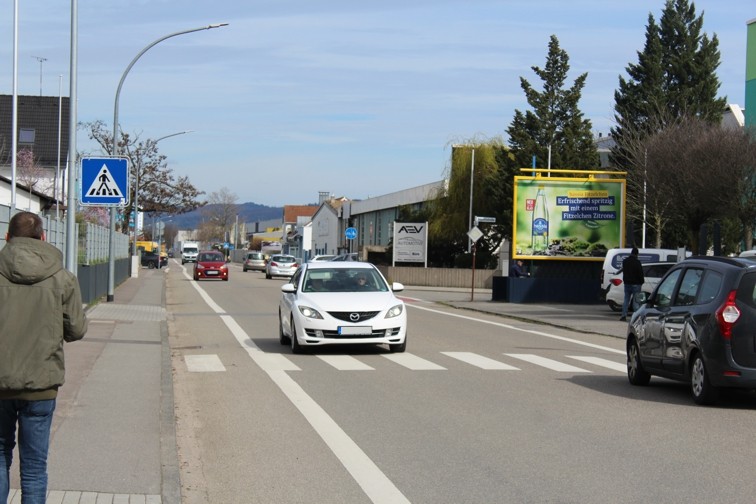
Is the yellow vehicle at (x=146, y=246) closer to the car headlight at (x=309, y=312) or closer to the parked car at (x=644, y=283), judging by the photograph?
the parked car at (x=644, y=283)

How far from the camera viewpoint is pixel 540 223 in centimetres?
3762

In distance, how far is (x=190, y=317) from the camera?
86.5 ft

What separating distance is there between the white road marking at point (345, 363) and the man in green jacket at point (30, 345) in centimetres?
918

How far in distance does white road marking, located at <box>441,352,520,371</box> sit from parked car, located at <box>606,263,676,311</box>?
1222cm

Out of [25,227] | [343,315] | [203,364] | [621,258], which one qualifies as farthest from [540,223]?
[25,227]

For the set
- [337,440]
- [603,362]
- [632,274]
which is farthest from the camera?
[632,274]

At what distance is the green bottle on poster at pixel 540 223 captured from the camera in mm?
37594

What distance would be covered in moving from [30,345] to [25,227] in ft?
2.10

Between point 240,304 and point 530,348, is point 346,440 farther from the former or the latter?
point 240,304

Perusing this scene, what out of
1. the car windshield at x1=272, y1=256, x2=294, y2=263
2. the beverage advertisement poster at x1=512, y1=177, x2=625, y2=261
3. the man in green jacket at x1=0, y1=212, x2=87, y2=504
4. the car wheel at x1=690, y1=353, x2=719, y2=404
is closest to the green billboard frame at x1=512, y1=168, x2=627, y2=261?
the beverage advertisement poster at x1=512, y1=177, x2=625, y2=261

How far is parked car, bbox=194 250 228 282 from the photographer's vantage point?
2165 inches

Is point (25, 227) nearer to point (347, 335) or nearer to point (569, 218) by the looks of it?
point (347, 335)

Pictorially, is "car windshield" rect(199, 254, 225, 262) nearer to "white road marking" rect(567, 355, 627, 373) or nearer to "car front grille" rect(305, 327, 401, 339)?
"car front grille" rect(305, 327, 401, 339)

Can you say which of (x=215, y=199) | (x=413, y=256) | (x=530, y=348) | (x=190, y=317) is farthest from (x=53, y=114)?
(x=215, y=199)
